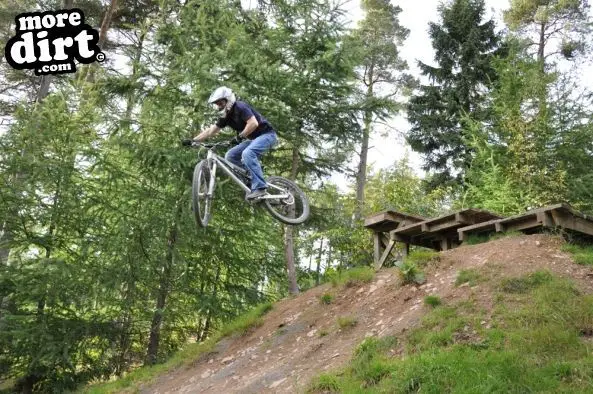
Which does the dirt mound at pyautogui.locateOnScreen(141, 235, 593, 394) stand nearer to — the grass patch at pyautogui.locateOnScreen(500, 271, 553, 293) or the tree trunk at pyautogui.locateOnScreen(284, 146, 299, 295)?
the grass patch at pyautogui.locateOnScreen(500, 271, 553, 293)

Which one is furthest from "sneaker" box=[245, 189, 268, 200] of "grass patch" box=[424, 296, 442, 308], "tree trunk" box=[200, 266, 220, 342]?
"tree trunk" box=[200, 266, 220, 342]

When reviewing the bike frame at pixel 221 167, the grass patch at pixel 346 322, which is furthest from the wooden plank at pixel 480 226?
the bike frame at pixel 221 167

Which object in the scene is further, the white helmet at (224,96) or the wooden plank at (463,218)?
the wooden plank at (463,218)

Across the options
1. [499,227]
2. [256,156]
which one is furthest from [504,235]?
[256,156]

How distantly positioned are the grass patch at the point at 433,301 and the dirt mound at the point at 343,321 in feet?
0.34

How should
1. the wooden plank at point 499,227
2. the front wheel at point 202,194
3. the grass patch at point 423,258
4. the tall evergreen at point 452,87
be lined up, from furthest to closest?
the tall evergreen at point 452,87 < the wooden plank at point 499,227 < the grass patch at point 423,258 < the front wheel at point 202,194

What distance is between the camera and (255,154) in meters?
8.12

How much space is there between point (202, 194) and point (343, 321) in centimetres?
334

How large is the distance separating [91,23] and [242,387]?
14.7m

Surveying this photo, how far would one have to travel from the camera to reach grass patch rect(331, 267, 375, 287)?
10.6m

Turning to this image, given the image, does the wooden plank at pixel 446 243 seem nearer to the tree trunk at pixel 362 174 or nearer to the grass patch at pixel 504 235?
the grass patch at pixel 504 235

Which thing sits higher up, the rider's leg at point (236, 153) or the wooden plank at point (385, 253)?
the rider's leg at point (236, 153)

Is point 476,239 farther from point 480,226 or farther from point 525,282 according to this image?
point 525,282

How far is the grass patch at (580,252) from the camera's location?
8680 mm
